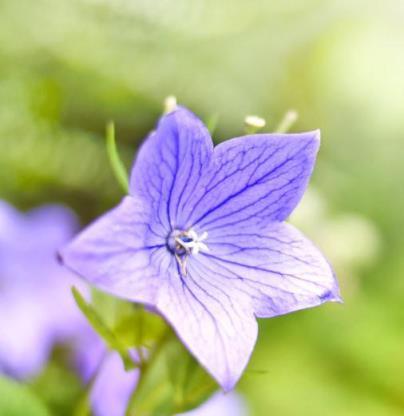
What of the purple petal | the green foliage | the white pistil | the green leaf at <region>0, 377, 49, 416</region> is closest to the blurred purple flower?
the purple petal

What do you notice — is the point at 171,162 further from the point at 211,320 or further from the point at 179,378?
the point at 179,378

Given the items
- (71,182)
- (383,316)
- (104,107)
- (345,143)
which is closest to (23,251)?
(71,182)

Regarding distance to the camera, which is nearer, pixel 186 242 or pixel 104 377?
pixel 186 242

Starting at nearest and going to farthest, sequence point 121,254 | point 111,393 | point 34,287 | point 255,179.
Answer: point 121,254, point 255,179, point 111,393, point 34,287

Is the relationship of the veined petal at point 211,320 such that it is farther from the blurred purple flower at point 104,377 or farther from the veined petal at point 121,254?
the blurred purple flower at point 104,377

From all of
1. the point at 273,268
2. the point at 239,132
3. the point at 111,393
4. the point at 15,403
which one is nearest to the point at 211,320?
the point at 273,268

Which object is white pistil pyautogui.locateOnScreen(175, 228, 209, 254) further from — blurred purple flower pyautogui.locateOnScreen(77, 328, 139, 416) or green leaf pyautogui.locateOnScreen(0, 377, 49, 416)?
blurred purple flower pyautogui.locateOnScreen(77, 328, 139, 416)

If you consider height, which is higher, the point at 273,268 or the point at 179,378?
the point at 273,268

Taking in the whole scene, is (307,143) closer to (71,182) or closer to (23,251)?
(23,251)
